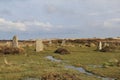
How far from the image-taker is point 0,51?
177 feet

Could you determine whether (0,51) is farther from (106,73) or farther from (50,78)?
(50,78)

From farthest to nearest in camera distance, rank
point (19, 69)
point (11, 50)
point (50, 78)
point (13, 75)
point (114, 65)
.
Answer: point (11, 50), point (114, 65), point (19, 69), point (13, 75), point (50, 78)

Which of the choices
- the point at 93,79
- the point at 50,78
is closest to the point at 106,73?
the point at 93,79

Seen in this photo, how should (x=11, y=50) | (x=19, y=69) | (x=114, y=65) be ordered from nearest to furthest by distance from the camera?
1. (x=19, y=69)
2. (x=114, y=65)
3. (x=11, y=50)

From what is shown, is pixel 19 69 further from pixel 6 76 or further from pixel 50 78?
pixel 50 78

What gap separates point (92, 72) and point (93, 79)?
4705mm

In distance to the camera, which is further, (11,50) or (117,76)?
(11,50)

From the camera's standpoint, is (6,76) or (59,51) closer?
(6,76)

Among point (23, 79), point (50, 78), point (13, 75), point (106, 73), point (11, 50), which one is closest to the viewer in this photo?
point (50, 78)

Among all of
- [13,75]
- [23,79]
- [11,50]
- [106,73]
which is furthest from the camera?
[11,50]

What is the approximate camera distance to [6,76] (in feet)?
86.8

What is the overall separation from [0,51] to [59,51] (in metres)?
10.0

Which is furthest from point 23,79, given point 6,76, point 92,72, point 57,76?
point 92,72

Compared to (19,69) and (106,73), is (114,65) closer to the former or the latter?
(106,73)
